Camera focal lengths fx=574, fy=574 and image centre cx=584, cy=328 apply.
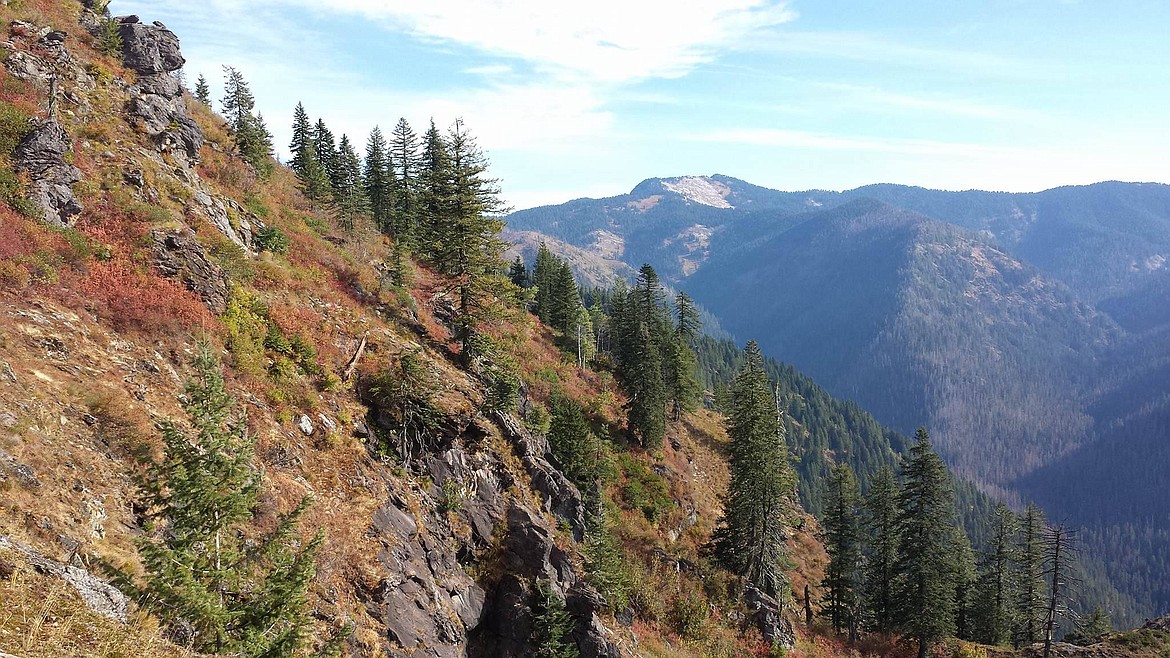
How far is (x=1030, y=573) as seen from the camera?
144 ft

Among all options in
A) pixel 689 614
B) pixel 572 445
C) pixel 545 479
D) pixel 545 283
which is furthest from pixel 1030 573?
pixel 545 283

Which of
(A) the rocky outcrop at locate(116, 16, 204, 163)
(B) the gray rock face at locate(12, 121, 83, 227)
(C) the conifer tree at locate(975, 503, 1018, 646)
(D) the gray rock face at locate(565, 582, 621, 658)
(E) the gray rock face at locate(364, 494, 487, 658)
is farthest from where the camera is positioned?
(C) the conifer tree at locate(975, 503, 1018, 646)

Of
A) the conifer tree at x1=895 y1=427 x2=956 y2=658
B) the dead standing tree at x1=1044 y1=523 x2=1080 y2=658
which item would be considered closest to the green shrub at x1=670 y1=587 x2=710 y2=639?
the conifer tree at x1=895 y1=427 x2=956 y2=658

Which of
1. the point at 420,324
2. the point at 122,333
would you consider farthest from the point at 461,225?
the point at 122,333

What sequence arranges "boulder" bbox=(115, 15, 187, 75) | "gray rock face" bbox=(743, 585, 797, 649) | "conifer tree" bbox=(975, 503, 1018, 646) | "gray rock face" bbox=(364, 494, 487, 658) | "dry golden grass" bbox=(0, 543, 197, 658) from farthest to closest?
"conifer tree" bbox=(975, 503, 1018, 646) < "gray rock face" bbox=(743, 585, 797, 649) < "boulder" bbox=(115, 15, 187, 75) < "gray rock face" bbox=(364, 494, 487, 658) < "dry golden grass" bbox=(0, 543, 197, 658)

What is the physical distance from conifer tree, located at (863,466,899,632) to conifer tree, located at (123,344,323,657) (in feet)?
135

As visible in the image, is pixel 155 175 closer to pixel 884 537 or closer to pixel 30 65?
pixel 30 65

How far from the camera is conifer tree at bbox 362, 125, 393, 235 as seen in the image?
63.2 m

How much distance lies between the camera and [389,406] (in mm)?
22125

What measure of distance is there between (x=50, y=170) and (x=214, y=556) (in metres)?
18.0

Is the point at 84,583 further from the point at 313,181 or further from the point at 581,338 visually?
the point at 581,338

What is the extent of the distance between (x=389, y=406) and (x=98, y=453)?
415 inches

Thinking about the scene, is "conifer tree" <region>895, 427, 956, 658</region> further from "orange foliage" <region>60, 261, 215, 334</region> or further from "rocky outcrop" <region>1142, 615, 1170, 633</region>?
"orange foliage" <region>60, 261, 215, 334</region>

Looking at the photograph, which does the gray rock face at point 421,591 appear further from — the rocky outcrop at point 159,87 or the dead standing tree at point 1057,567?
the dead standing tree at point 1057,567
